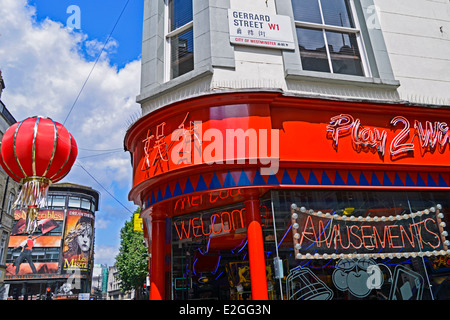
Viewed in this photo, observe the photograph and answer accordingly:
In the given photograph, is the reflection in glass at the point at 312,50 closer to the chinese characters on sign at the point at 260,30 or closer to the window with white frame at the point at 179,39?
the chinese characters on sign at the point at 260,30

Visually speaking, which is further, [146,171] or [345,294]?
[146,171]

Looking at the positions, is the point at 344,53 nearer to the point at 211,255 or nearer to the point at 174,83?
the point at 174,83

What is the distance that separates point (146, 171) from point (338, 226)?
422 centimetres

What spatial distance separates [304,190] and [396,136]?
8.63 ft

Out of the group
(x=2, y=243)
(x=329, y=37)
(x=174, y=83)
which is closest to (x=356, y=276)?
(x=174, y=83)

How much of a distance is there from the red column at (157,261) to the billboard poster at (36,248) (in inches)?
2076

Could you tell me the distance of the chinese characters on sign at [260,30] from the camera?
751 cm

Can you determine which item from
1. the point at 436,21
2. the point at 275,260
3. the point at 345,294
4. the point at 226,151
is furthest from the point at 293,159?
the point at 436,21

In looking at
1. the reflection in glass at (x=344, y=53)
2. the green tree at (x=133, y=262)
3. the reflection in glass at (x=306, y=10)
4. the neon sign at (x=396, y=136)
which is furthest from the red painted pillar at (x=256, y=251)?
the green tree at (x=133, y=262)

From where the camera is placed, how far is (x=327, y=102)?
7.04 meters

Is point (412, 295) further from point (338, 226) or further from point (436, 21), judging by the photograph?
point (436, 21)

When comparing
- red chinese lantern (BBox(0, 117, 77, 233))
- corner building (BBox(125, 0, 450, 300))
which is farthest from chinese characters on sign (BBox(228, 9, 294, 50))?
red chinese lantern (BBox(0, 117, 77, 233))

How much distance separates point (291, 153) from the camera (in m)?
6.56
